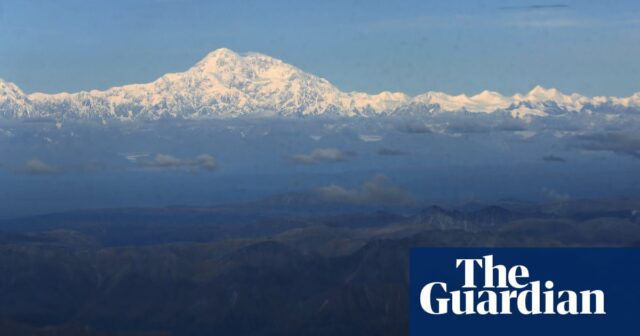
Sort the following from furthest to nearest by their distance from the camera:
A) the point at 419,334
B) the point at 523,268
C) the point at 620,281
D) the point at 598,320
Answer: the point at 620,281 → the point at 598,320 → the point at 523,268 → the point at 419,334

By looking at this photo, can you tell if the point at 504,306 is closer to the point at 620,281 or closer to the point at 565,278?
the point at 565,278

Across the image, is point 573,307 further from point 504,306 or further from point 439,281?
point 439,281

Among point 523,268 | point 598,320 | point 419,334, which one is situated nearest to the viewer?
point 419,334

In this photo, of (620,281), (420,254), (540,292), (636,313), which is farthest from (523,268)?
(620,281)

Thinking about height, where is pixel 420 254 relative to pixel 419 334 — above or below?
above

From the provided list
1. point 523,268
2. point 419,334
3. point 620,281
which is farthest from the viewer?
point 620,281

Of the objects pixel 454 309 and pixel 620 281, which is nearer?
pixel 454 309

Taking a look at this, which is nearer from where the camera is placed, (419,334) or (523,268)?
(419,334)

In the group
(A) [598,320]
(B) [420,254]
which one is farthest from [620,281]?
(B) [420,254]

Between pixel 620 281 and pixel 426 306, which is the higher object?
pixel 620 281
